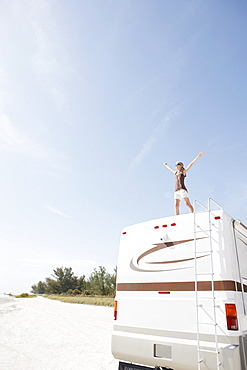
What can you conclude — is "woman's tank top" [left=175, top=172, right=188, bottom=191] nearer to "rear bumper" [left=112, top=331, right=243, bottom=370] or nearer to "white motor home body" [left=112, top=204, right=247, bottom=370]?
"white motor home body" [left=112, top=204, right=247, bottom=370]

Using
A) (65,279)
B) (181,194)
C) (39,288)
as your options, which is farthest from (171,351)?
(39,288)

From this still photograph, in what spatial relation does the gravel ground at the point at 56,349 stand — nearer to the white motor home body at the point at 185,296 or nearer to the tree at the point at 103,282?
the white motor home body at the point at 185,296

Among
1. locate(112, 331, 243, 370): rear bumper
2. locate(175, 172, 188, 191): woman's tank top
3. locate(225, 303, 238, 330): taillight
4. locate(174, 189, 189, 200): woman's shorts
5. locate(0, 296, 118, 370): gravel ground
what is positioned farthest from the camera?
locate(175, 172, 188, 191): woman's tank top

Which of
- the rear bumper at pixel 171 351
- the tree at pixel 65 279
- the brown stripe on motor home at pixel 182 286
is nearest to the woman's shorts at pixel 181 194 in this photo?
the brown stripe on motor home at pixel 182 286

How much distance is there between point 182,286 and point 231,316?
0.87m

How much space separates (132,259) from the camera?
17.6ft

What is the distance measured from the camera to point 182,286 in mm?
4508

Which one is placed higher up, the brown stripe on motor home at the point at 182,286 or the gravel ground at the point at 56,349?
the brown stripe on motor home at the point at 182,286

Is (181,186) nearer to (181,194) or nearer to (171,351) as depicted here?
(181,194)

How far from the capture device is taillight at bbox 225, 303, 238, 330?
3.86m

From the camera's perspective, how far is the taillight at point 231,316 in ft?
12.7

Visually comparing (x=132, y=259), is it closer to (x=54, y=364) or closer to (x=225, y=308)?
(x=225, y=308)

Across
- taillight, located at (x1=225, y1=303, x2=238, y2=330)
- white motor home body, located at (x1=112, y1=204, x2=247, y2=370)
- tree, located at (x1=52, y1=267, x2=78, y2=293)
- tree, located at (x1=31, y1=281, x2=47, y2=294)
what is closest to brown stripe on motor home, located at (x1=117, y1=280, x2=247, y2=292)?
white motor home body, located at (x1=112, y1=204, x2=247, y2=370)

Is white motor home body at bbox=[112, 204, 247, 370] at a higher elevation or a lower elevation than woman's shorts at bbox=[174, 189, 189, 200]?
lower
